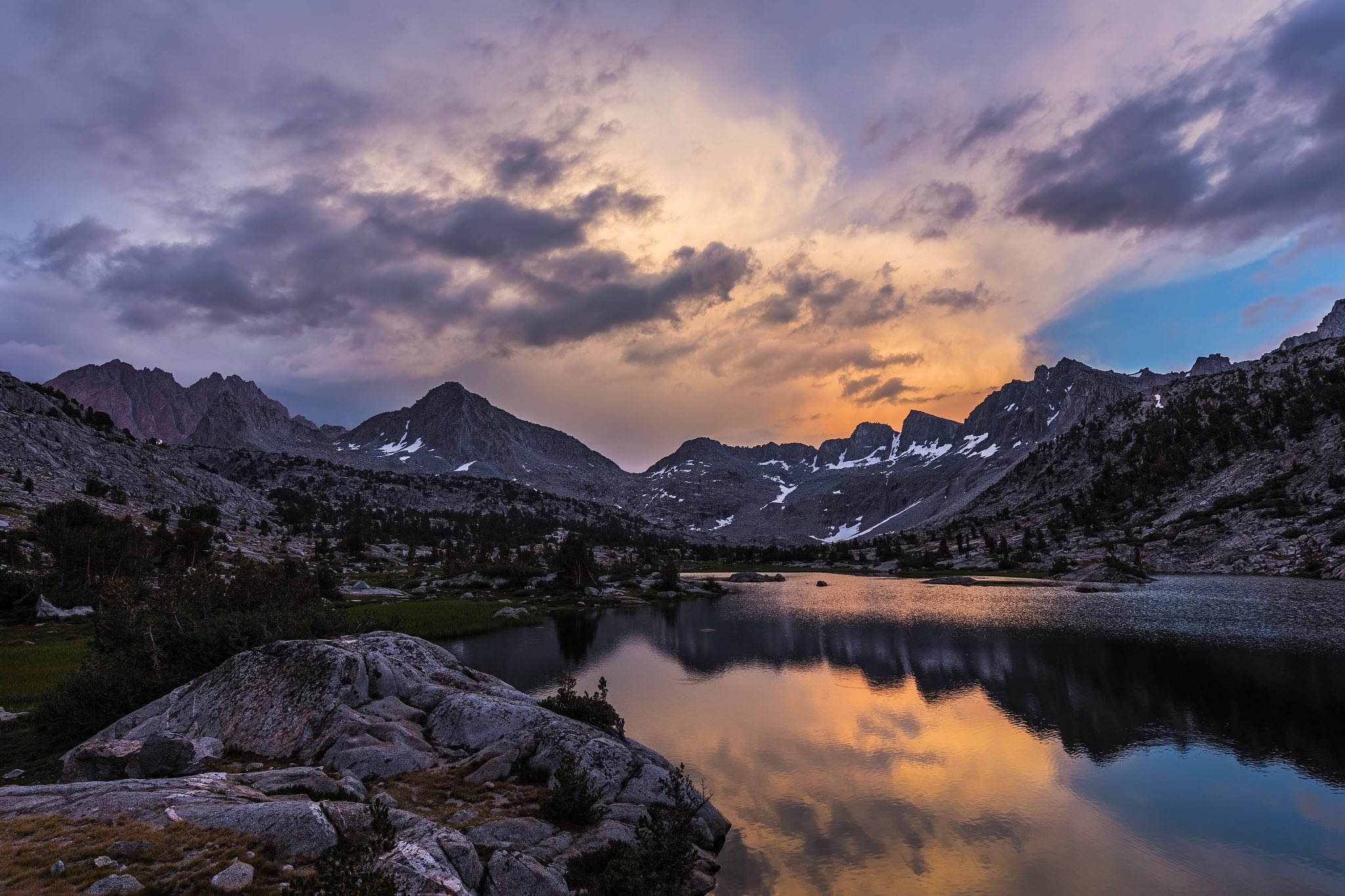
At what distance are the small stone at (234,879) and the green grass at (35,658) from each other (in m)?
28.7

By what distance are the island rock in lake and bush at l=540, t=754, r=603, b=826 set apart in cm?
47

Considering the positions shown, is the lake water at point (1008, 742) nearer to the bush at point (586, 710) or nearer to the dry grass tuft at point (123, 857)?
the bush at point (586, 710)

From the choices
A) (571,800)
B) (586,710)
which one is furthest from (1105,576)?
(571,800)

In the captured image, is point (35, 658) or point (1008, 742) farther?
point (35, 658)

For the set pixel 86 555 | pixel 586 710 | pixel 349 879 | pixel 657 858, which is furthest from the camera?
pixel 86 555

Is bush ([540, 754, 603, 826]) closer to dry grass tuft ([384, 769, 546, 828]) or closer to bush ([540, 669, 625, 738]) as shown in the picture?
dry grass tuft ([384, 769, 546, 828])

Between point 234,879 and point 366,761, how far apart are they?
33.9ft

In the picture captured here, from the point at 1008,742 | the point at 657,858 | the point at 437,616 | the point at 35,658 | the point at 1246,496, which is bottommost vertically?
the point at 1008,742

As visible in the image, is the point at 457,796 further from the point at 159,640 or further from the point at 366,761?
the point at 159,640

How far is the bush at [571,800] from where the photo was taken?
2048 centimetres

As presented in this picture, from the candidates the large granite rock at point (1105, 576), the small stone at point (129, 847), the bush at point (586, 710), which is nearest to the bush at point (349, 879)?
the small stone at point (129, 847)

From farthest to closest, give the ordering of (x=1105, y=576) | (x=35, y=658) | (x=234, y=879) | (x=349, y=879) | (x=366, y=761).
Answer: (x=1105, y=576), (x=35, y=658), (x=366, y=761), (x=234, y=879), (x=349, y=879)

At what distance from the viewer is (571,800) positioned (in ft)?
68.4

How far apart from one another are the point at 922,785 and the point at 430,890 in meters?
25.7
